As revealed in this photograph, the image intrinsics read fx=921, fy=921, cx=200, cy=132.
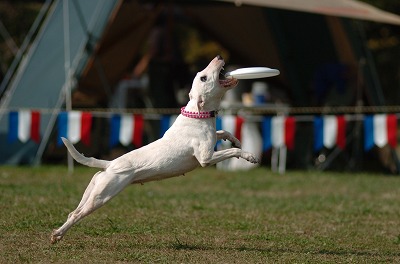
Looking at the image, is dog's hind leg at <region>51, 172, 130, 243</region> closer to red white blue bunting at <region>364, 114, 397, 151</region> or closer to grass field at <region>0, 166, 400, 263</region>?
grass field at <region>0, 166, 400, 263</region>

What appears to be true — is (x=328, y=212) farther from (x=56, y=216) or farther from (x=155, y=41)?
(x=155, y=41)

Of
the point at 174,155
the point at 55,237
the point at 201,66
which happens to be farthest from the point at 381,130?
the point at 55,237

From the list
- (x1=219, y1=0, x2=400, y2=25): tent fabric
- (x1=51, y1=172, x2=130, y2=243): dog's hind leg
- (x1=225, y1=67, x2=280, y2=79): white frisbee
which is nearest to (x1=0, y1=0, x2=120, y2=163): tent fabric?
(x1=219, y1=0, x2=400, y2=25): tent fabric

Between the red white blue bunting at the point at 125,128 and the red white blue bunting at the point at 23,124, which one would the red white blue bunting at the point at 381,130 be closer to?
the red white blue bunting at the point at 125,128

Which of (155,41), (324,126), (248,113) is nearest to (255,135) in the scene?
(248,113)

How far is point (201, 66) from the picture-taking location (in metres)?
19.9

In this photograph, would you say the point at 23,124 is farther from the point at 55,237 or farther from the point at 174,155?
the point at 174,155

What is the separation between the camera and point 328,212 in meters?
11.2

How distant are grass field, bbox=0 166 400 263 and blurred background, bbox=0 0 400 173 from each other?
56.3 inches

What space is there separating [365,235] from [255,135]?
703 centimetres

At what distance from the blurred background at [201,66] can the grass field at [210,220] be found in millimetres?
1430

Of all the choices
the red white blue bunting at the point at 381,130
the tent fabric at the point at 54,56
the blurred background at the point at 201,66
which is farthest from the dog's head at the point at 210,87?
the tent fabric at the point at 54,56

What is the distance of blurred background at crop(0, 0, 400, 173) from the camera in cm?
1551

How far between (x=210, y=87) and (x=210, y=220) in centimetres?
237
